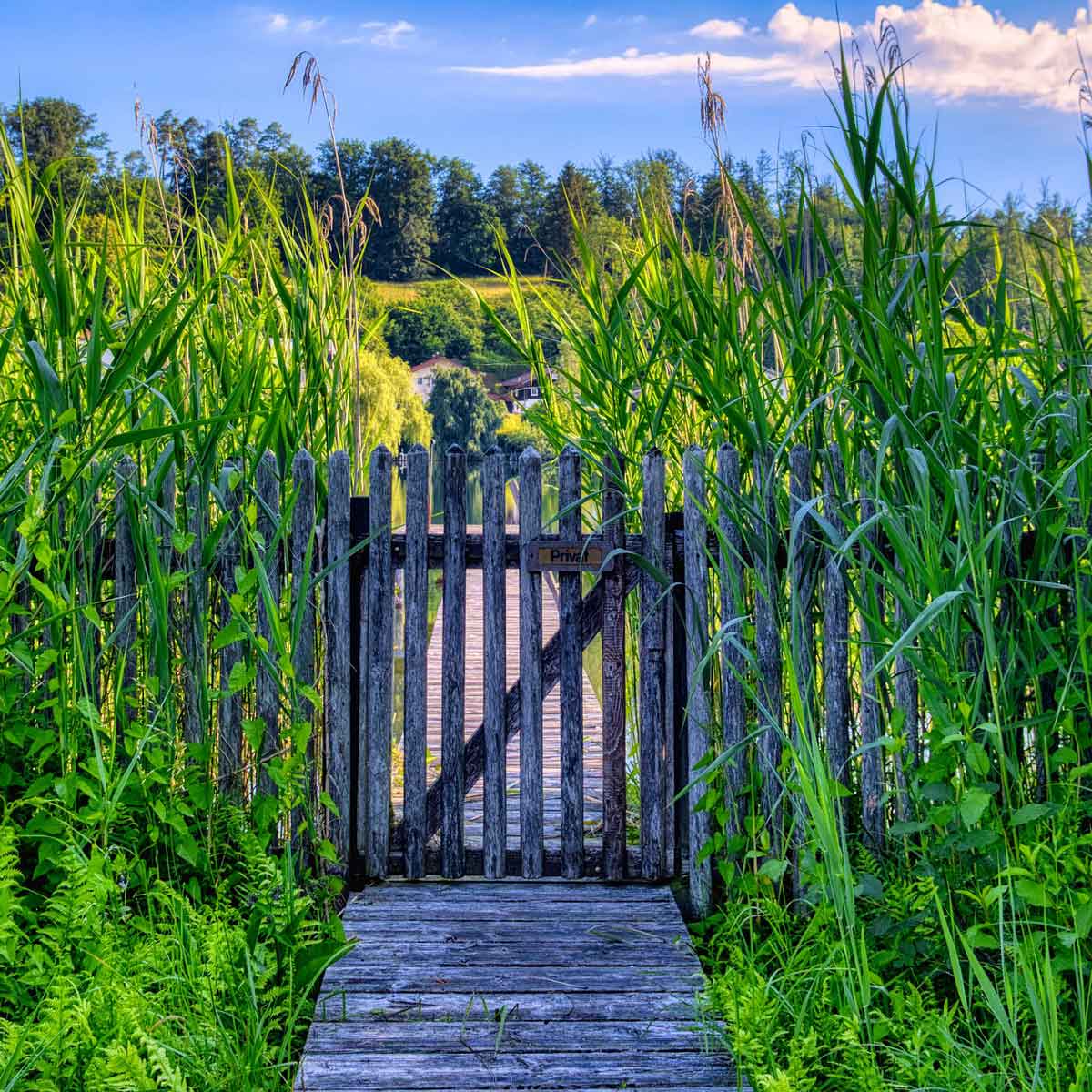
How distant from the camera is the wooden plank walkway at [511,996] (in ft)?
7.16

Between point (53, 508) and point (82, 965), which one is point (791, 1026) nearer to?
point (82, 965)

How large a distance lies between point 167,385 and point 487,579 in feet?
3.77

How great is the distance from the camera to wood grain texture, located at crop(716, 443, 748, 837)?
297 cm

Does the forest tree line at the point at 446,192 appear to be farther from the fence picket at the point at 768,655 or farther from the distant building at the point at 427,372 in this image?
the distant building at the point at 427,372

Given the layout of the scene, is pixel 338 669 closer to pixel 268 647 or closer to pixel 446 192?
pixel 268 647

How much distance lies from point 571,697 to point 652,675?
0.28 metres

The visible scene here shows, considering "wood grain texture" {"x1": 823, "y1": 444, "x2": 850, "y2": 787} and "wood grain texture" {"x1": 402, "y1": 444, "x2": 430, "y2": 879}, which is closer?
"wood grain texture" {"x1": 823, "y1": 444, "x2": 850, "y2": 787}

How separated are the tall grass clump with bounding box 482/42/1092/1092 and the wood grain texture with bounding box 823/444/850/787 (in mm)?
38

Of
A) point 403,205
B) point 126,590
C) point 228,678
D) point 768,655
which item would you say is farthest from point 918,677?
point 403,205

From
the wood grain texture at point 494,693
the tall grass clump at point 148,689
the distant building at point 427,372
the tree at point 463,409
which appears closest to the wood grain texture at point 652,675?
the wood grain texture at point 494,693

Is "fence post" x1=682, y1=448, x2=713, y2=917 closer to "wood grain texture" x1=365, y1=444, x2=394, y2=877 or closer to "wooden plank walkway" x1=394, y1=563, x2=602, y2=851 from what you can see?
"wooden plank walkway" x1=394, y1=563, x2=602, y2=851

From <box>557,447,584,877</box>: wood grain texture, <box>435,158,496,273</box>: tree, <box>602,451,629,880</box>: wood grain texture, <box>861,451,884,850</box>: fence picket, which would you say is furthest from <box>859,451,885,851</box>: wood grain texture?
<box>435,158,496,273</box>: tree

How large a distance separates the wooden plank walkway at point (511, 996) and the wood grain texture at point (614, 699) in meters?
0.15

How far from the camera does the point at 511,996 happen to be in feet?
8.32
